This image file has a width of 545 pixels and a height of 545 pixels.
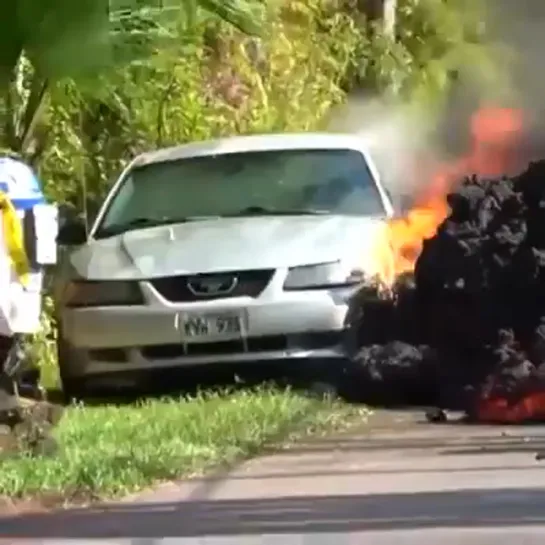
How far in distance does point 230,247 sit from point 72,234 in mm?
892

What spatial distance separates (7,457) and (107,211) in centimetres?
273

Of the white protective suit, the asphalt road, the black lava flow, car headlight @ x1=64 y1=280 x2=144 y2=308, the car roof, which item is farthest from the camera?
the car roof

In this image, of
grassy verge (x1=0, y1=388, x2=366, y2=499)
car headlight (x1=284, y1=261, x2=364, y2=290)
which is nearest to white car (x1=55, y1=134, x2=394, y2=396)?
car headlight (x1=284, y1=261, x2=364, y2=290)

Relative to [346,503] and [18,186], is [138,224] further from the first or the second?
[346,503]

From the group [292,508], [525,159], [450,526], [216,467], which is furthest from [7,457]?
[525,159]

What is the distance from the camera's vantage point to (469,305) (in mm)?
7070

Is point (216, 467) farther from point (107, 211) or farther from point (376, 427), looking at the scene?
point (107, 211)

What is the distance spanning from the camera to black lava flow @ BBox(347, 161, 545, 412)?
22.7 feet

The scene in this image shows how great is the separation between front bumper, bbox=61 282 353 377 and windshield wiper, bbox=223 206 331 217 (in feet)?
2.17

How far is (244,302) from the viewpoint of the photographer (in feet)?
23.7

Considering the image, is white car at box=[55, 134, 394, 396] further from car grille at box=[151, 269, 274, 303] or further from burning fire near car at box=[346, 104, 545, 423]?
burning fire near car at box=[346, 104, 545, 423]

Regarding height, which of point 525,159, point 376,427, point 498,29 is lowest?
point 376,427

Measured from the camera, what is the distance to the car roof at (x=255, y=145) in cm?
834

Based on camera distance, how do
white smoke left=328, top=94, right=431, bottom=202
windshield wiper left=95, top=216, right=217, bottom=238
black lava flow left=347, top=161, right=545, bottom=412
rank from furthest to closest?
white smoke left=328, top=94, right=431, bottom=202 → windshield wiper left=95, top=216, right=217, bottom=238 → black lava flow left=347, top=161, right=545, bottom=412
